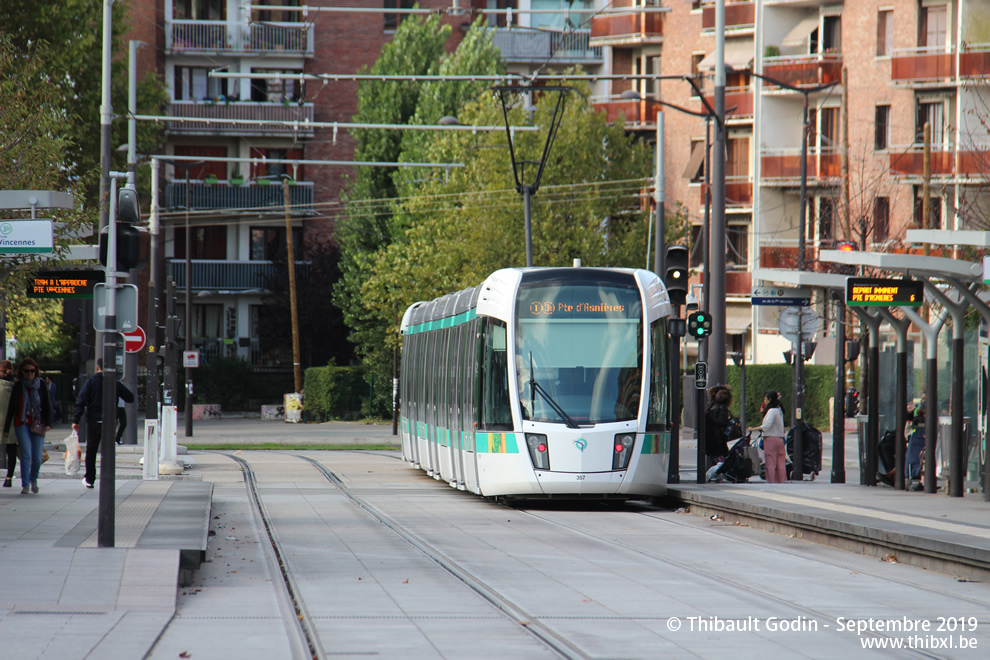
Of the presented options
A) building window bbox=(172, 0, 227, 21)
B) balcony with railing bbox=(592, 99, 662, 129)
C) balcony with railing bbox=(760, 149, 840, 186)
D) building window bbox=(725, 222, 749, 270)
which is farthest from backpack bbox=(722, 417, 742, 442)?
building window bbox=(172, 0, 227, 21)

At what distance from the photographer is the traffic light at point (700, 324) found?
2150 cm

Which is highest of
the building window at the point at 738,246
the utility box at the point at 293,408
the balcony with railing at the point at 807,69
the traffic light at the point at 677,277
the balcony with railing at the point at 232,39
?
the balcony with railing at the point at 232,39

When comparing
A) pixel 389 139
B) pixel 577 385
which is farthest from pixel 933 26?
pixel 577 385

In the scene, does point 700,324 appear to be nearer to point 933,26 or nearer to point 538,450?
point 538,450

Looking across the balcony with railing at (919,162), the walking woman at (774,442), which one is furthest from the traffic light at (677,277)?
the balcony with railing at (919,162)

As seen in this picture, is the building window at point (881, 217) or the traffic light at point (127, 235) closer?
the traffic light at point (127, 235)

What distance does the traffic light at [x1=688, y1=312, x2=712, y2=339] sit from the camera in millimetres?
21500

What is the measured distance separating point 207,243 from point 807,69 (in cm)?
2667

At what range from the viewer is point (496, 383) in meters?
18.7

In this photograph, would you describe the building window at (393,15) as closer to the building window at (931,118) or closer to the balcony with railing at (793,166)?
the balcony with railing at (793,166)

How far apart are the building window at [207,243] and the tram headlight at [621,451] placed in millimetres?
47552

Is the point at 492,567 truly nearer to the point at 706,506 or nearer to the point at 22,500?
the point at 706,506

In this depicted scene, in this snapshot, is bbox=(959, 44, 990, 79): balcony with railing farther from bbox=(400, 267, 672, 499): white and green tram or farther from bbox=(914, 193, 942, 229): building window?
bbox=(400, 267, 672, 499): white and green tram

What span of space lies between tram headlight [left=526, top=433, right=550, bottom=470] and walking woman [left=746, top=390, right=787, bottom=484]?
5337mm
